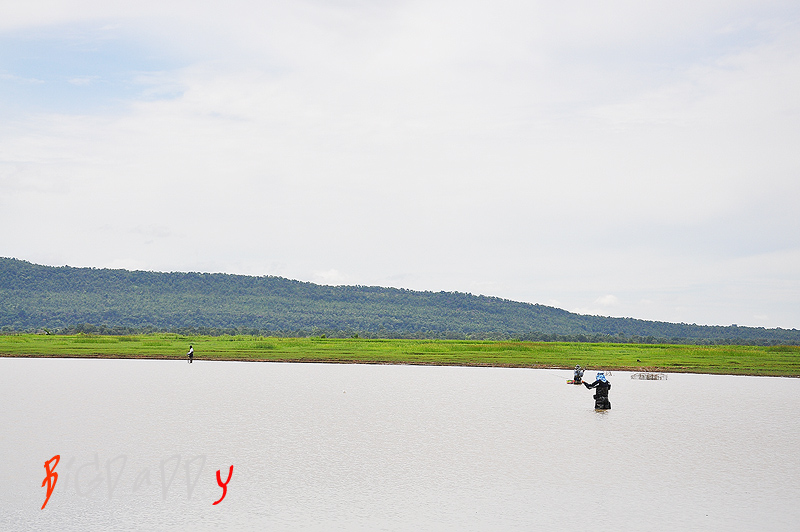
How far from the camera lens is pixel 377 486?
21.2 metres

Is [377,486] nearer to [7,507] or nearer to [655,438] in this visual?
[7,507]

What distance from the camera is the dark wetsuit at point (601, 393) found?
39.8m

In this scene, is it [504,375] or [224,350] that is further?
[224,350]

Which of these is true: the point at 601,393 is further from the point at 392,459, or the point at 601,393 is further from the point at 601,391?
the point at 392,459

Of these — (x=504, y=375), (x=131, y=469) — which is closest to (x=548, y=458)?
(x=131, y=469)

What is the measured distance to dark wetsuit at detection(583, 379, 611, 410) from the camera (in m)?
39.8

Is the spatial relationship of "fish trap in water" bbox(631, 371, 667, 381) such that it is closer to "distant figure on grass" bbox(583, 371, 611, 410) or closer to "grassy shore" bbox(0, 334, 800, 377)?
"grassy shore" bbox(0, 334, 800, 377)

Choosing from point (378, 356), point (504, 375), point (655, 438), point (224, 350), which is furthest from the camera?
point (224, 350)

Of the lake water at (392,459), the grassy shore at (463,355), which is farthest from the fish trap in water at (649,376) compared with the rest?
the lake water at (392,459)

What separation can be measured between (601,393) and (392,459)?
1816 cm

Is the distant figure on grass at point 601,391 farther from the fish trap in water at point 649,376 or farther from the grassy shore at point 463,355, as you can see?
the grassy shore at point 463,355

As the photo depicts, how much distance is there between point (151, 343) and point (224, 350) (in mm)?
17546

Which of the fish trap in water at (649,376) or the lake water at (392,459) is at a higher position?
the fish trap in water at (649,376)

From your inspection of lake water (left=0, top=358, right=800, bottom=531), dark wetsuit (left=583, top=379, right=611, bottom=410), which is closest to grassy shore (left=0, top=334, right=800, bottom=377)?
lake water (left=0, top=358, right=800, bottom=531)
